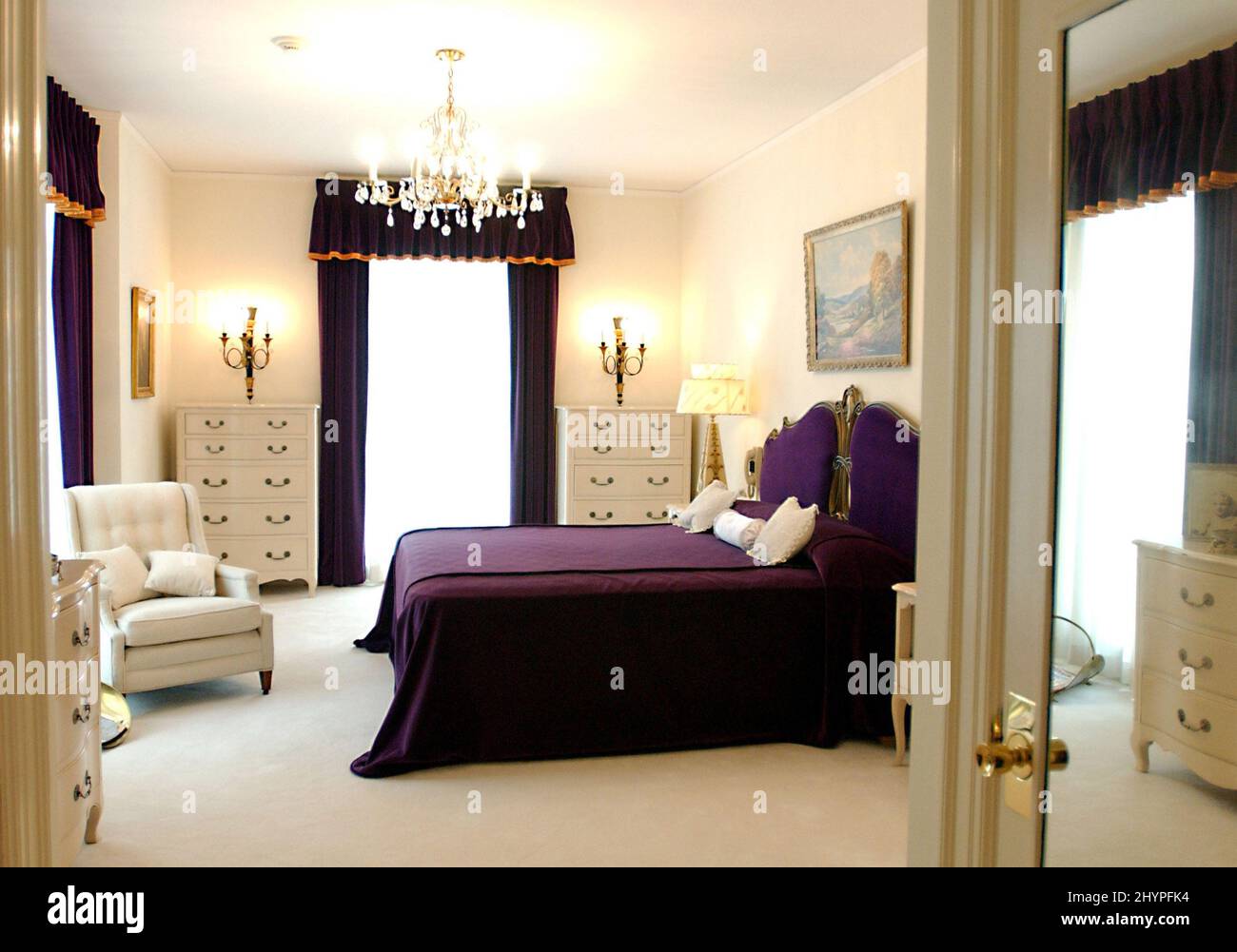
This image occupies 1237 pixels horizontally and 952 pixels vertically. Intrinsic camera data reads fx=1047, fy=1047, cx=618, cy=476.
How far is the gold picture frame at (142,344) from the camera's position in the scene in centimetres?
630

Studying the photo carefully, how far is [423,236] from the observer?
759 cm

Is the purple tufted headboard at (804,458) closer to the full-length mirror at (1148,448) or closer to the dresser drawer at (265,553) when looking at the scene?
the dresser drawer at (265,553)

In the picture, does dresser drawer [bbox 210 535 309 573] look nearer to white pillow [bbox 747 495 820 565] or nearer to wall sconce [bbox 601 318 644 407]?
wall sconce [bbox 601 318 644 407]

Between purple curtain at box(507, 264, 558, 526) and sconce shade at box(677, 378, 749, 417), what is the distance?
63.6 inches

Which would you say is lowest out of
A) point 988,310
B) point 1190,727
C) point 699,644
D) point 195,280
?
A: point 699,644

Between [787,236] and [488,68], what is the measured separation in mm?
2063

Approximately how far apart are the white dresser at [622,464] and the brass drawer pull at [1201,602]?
6374 mm

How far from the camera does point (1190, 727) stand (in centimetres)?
112

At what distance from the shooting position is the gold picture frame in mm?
6301

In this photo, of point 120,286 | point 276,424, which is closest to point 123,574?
point 120,286

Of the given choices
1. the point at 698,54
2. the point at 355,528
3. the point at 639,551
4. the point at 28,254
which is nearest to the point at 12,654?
the point at 28,254

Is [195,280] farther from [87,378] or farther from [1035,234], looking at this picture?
[1035,234]

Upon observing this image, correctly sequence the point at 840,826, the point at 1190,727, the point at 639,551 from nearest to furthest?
the point at 1190,727 → the point at 840,826 → the point at 639,551
